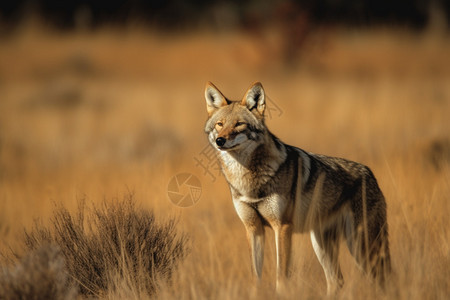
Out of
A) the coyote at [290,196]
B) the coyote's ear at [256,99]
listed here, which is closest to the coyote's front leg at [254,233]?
the coyote at [290,196]

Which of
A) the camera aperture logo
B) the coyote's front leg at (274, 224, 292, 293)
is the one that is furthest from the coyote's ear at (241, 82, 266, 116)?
the camera aperture logo

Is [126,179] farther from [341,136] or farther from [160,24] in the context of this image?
[160,24]

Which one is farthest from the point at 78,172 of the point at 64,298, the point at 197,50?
the point at 197,50

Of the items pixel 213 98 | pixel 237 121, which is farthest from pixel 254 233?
pixel 213 98

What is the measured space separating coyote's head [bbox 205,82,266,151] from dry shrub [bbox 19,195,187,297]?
2.84ft

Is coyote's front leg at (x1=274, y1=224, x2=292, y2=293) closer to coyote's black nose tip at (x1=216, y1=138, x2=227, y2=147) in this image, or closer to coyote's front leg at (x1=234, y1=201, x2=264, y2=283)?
coyote's front leg at (x1=234, y1=201, x2=264, y2=283)

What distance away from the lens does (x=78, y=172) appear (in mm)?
8391

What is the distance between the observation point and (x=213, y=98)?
14.7ft

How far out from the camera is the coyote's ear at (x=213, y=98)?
14.3ft

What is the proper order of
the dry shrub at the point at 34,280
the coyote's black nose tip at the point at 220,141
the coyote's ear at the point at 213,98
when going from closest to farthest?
1. the dry shrub at the point at 34,280
2. the coyote's black nose tip at the point at 220,141
3. the coyote's ear at the point at 213,98

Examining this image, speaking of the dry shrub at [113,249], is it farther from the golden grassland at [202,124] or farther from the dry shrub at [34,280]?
the dry shrub at [34,280]

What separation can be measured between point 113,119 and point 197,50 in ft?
22.3

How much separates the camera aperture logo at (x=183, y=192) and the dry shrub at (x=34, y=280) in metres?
2.80

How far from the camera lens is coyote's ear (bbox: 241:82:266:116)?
165 inches
